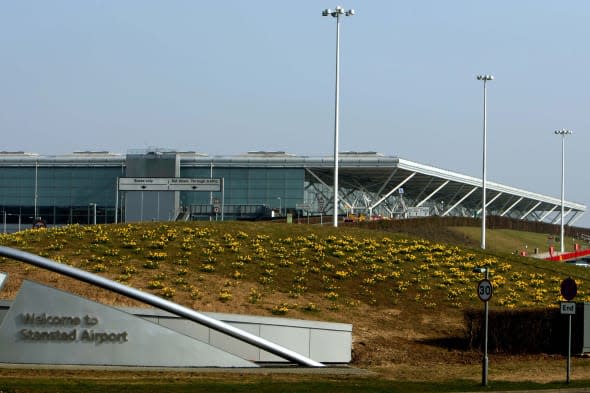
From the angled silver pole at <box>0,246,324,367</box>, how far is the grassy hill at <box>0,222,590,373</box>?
4441 millimetres

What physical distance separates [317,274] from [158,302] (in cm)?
1817

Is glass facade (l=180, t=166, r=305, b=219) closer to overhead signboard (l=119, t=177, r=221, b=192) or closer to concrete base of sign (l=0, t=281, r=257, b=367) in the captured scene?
overhead signboard (l=119, t=177, r=221, b=192)

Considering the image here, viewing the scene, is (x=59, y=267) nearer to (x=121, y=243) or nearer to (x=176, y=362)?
(x=176, y=362)

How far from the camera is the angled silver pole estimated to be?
28125 mm

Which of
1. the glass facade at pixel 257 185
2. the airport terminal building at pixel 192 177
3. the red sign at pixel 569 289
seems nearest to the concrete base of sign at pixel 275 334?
the red sign at pixel 569 289

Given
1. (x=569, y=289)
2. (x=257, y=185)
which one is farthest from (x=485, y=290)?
(x=257, y=185)

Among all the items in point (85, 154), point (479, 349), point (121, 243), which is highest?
point (85, 154)

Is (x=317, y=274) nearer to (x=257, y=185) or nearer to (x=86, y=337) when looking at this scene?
(x=86, y=337)

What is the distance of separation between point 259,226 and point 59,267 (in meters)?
26.4

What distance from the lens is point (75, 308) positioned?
2833cm

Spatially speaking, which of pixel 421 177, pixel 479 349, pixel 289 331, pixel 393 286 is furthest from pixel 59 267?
pixel 421 177

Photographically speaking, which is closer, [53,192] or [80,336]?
[80,336]

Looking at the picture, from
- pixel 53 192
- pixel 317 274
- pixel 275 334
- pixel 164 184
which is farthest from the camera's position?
pixel 53 192

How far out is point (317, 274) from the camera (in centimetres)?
4647
